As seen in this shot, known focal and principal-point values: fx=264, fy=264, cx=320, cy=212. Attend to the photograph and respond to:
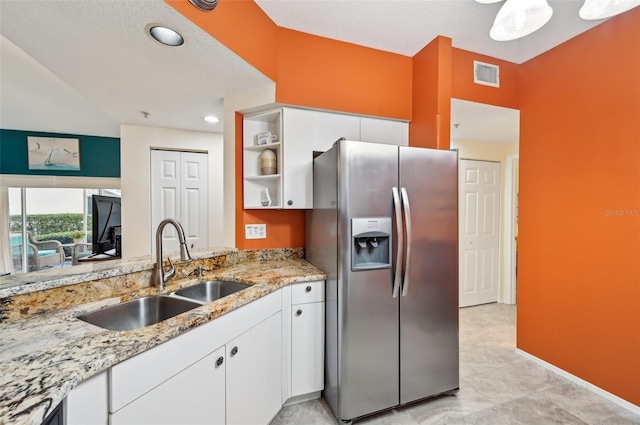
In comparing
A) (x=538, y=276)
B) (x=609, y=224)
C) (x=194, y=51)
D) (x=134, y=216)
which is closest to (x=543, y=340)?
(x=538, y=276)

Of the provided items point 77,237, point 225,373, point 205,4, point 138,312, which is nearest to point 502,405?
point 225,373

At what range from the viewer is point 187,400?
3.45 feet

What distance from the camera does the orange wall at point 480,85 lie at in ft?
7.29

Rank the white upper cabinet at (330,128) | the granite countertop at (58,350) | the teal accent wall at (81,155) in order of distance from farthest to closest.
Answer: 1. the teal accent wall at (81,155)
2. the white upper cabinet at (330,128)
3. the granite countertop at (58,350)

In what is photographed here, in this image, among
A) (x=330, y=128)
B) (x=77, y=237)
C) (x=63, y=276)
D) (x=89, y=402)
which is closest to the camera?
(x=89, y=402)

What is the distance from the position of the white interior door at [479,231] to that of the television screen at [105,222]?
4.42 m

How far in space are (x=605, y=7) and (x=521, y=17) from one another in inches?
14.0

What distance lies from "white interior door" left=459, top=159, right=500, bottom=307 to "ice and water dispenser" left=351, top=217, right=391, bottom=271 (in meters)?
2.27

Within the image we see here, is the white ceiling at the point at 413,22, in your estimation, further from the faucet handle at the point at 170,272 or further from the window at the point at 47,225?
the window at the point at 47,225

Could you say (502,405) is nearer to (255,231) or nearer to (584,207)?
(584,207)

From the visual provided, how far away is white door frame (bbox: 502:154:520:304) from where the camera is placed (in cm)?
353

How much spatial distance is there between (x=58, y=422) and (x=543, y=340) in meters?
3.00

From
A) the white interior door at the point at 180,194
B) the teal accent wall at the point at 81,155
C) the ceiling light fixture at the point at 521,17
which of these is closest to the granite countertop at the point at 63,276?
the white interior door at the point at 180,194

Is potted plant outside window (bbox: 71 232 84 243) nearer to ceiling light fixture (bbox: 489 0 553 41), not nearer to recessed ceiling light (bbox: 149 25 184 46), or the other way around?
recessed ceiling light (bbox: 149 25 184 46)
